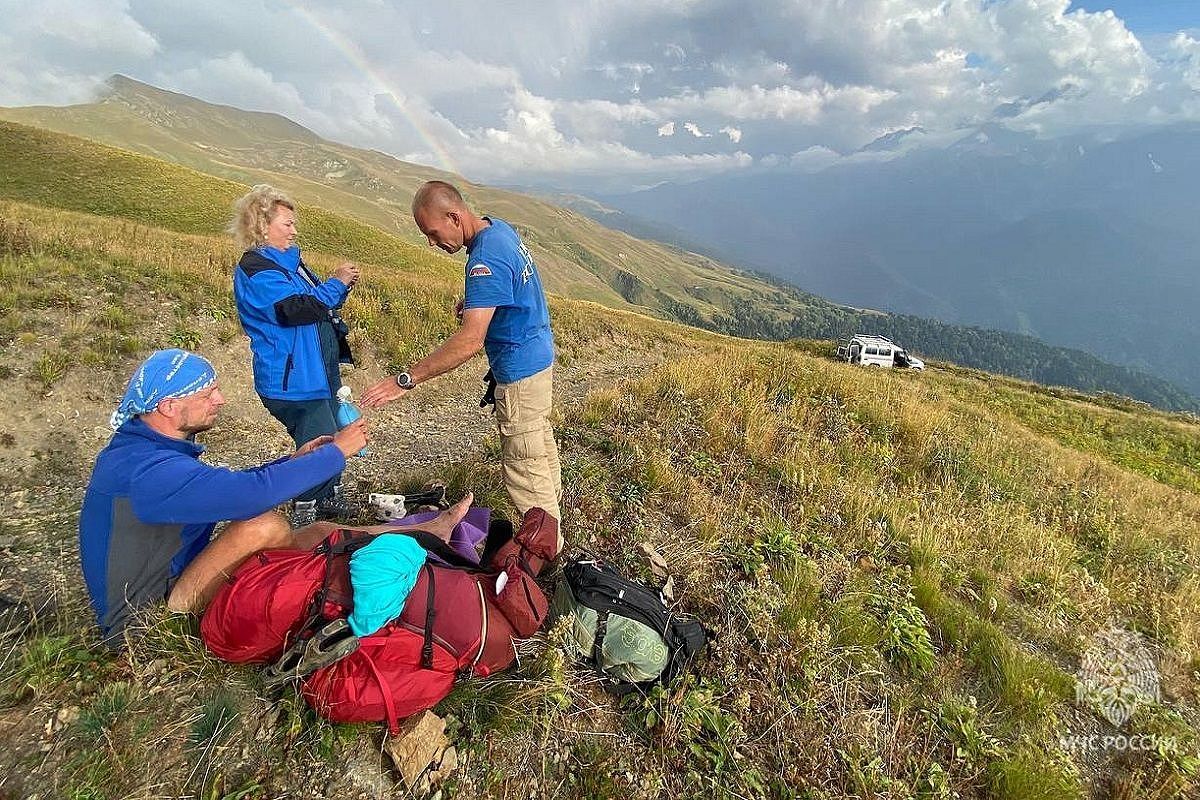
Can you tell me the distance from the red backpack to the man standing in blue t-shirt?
1122mm

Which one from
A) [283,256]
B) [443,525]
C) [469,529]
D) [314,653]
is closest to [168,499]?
[314,653]

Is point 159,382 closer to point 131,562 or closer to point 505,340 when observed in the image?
point 131,562

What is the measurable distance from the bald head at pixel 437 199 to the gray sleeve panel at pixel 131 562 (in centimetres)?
248

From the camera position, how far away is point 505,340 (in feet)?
13.1

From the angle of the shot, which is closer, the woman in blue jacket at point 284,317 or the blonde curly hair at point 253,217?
the woman in blue jacket at point 284,317

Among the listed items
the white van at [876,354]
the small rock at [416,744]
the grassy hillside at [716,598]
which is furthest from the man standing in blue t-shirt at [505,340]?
the white van at [876,354]

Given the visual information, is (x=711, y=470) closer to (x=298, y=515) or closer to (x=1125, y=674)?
(x=1125, y=674)

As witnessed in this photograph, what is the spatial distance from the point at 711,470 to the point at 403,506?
11.4ft

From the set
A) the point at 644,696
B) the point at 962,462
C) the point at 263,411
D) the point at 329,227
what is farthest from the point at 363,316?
the point at 329,227

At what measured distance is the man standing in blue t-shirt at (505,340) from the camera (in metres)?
3.62

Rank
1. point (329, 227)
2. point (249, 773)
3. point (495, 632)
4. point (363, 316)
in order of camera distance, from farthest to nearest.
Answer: point (329, 227) < point (363, 316) < point (495, 632) < point (249, 773)

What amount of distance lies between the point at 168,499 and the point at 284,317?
6.64ft

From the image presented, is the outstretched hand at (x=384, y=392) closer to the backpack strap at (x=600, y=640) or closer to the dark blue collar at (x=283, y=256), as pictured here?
the dark blue collar at (x=283, y=256)

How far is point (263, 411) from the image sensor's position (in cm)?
772
